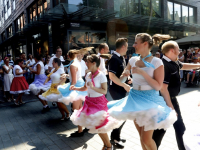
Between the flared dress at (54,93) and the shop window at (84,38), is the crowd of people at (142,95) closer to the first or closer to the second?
the flared dress at (54,93)

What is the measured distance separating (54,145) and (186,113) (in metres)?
4.15

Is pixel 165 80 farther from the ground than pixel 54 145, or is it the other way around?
pixel 165 80

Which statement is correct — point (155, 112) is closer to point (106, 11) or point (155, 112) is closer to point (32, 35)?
point (106, 11)

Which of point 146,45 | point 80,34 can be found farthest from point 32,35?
point 146,45

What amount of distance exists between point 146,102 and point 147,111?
0.52 ft

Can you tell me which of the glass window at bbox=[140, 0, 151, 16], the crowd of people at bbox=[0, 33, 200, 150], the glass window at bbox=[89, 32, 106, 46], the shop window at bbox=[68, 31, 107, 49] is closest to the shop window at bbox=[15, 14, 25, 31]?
the shop window at bbox=[68, 31, 107, 49]

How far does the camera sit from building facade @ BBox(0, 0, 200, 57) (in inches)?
593

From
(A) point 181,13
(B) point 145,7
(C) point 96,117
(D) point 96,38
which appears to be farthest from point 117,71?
(A) point 181,13

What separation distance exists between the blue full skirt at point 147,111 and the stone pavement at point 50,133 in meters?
0.89

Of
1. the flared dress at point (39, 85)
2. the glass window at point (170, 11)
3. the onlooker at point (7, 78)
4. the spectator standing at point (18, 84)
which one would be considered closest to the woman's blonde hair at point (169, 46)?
the flared dress at point (39, 85)

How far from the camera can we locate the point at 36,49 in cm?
2091

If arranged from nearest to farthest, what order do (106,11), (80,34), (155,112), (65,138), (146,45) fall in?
(155,112)
(146,45)
(65,138)
(106,11)
(80,34)

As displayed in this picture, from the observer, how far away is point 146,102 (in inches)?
103

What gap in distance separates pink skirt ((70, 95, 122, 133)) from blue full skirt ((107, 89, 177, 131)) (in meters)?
0.70
